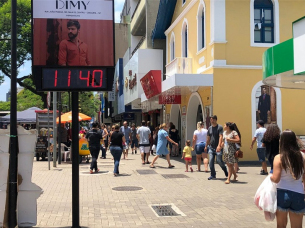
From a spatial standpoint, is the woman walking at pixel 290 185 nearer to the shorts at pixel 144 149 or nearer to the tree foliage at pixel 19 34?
the shorts at pixel 144 149

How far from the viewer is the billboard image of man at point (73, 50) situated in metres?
6.05

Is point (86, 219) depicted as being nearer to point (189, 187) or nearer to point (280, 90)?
point (189, 187)

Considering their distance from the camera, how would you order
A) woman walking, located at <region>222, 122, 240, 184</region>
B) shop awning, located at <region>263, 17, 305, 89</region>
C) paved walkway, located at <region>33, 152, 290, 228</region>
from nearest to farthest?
paved walkway, located at <region>33, 152, 290, 228</region> → shop awning, located at <region>263, 17, 305, 89</region> → woman walking, located at <region>222, 122, 240, 184</region>

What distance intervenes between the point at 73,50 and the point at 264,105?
11748 mm

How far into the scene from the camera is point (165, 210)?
25.3 ft

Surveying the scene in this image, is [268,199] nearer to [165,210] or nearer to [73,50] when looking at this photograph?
[165,210]

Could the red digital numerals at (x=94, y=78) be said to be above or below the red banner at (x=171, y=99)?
below

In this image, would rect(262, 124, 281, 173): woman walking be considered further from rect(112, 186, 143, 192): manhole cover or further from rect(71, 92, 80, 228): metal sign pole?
rect(71, 92, 80, 228): metal sign pole

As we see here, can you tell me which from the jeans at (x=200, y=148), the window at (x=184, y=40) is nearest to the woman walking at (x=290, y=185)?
the jeans at (x=200, y=148)

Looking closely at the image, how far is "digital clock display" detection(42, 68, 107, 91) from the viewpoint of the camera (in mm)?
6023

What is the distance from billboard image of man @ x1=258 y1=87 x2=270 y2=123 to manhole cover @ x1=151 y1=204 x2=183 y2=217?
929 cm

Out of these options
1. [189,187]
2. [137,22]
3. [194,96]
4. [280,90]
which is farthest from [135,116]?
[189,187]

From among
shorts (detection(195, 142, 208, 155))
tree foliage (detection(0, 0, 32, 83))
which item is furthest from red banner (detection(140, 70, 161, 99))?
tree foliage (detection(0, 0, 32, 83))

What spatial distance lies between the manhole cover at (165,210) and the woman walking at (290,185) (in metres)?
2.78
